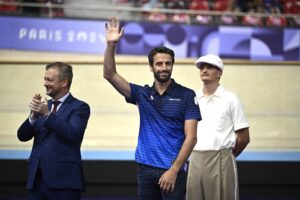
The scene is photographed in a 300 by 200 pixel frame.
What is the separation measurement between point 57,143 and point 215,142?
41.8 inches

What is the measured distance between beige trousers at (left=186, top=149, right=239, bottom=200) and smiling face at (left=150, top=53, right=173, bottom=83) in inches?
29.9

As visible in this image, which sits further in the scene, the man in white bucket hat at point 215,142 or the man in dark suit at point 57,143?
the man in white bucket hat at point 215,142

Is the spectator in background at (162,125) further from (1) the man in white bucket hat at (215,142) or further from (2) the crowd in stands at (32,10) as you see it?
(2) the crowd in stands at (32,10)

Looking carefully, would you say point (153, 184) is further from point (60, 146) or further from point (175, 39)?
point (175, 39)

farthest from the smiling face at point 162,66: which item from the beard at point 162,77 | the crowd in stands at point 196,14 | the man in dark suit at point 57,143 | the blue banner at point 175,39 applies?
the crowd in stands at point 196,14

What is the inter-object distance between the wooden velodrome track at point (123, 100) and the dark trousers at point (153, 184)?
4.95 meters

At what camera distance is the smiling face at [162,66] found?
308 cm

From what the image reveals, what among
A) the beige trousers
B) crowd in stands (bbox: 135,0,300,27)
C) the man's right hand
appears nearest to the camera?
the man's right hand

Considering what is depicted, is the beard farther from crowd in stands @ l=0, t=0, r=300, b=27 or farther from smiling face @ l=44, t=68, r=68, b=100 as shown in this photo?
crowd in stands @ l=0, t=0, r=300, b=27

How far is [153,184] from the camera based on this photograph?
122 inches

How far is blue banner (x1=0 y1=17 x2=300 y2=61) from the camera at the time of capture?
1030 cm

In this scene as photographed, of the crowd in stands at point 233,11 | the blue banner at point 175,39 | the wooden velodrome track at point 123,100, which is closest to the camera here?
the wooden velodrome track at point 123,100

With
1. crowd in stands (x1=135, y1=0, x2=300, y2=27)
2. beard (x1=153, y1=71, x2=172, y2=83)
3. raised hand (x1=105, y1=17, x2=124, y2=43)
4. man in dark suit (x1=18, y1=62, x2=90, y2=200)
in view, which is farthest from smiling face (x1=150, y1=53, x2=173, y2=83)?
crowd in stands (x1=135, y1=0, x2=300, y2=27)

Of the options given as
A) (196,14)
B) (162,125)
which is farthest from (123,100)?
(162,125)
